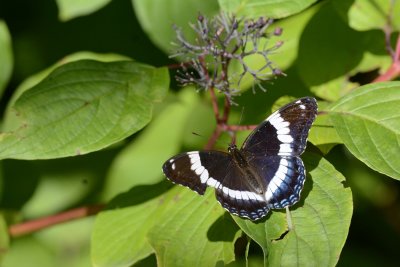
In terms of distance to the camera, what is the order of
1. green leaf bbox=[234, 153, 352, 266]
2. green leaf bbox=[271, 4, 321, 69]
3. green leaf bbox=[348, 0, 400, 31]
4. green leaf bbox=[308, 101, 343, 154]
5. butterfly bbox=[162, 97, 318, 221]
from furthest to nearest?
green leaf bbox=[271, 4, 321, 69], green leaf bbox=[348, 0, 400, 31], green leaf bbox=[308, 101, 343, 154], butterfly bbox=[162, 97, 318, 221], green leaf bbox=[234, 153, 352, 266]

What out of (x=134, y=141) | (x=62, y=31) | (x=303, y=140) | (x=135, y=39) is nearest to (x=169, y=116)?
(x=134, y=141)

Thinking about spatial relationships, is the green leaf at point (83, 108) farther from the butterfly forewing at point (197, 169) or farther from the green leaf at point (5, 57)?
the green leaf at point (5, 57)

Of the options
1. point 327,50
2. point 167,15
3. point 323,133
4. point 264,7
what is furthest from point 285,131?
point 167,15

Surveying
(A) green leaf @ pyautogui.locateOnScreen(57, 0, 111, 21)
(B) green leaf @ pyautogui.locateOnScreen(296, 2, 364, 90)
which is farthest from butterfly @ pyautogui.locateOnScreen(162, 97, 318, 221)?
(A) green leaf @ pyautogui.locateOnScreen(57, 0, 111, 21)

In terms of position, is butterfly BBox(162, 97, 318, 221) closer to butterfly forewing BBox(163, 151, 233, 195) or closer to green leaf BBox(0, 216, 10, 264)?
butterfly forewing BBox(163, 151, 233, 195)

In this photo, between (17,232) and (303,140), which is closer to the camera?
(303,140)

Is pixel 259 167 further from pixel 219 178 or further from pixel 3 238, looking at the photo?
pixel 3 238

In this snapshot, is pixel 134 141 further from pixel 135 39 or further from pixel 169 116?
pixel 135 39
